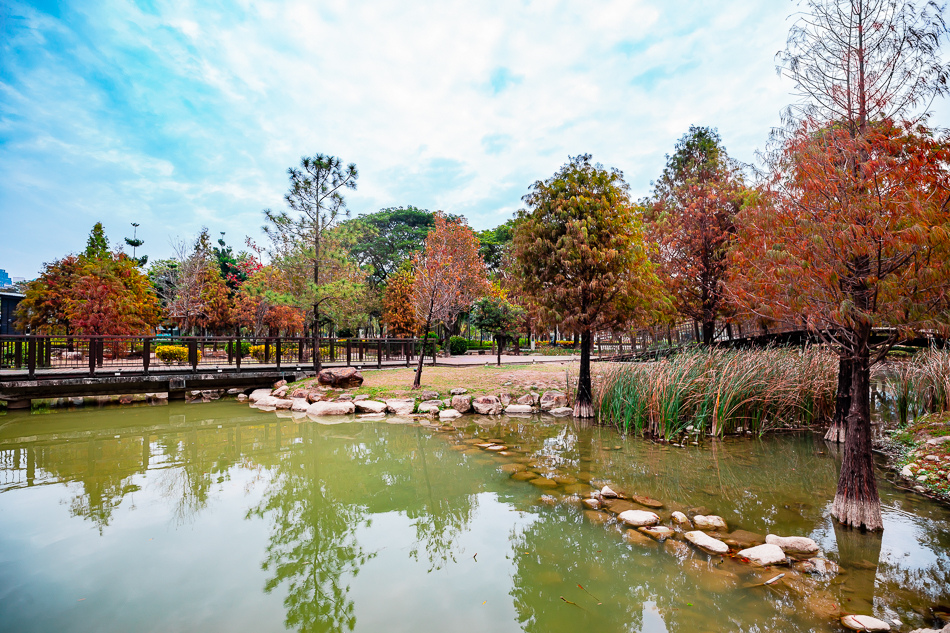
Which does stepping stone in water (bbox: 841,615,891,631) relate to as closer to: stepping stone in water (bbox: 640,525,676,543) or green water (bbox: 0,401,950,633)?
green water (bbox: 0,401,950,633)

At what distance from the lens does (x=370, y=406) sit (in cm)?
1193

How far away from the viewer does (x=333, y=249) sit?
16469 mm

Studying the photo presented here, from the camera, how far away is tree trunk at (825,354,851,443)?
7363 mm

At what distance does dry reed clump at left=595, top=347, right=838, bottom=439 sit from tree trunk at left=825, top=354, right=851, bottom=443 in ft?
2.74

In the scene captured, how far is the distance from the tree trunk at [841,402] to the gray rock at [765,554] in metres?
4.65

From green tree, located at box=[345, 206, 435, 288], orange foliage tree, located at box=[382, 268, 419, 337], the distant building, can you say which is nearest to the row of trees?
orange foliage tree, located at box=[382, 268, 419, 337]

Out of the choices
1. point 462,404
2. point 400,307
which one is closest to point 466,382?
point 462,404

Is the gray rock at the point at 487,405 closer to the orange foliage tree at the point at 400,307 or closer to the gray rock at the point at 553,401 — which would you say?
the gray rock at the point at 553,401

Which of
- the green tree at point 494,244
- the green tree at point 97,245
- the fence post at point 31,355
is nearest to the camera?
the fence post at point 31,355

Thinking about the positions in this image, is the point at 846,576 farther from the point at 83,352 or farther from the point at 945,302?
the point at 83,352

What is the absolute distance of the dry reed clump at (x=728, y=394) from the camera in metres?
8.45

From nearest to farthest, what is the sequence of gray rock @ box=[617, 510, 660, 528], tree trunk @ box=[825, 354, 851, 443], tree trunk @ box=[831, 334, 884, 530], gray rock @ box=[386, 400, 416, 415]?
tree trunk @ box=[831, 334, 884, 530]
gray rock @ box=[617, 510, 660, 528]
tree trunk @ box=[825, 354, 851, 443]
gray rock @ box=[386, 400, 416, 415]

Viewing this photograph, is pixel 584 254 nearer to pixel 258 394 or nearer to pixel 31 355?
pixel 258 394

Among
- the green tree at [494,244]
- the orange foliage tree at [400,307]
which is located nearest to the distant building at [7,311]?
the orange foliage tree at [400,307]
